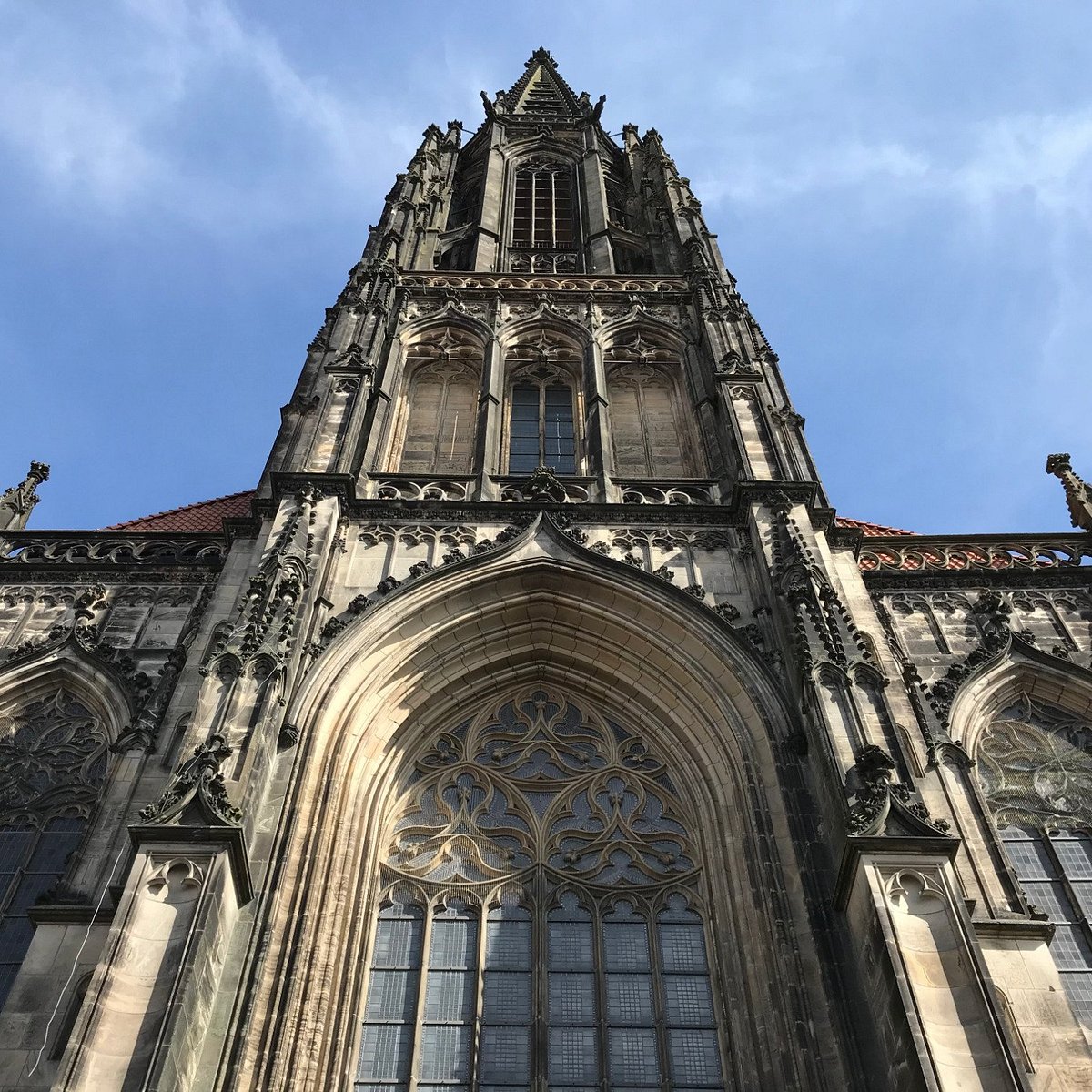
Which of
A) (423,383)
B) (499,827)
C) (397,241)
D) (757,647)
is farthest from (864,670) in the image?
(397,241)

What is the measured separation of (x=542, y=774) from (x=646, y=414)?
7362 mm

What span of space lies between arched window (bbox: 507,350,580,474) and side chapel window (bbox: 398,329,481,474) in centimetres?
61

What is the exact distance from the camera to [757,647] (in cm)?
1159

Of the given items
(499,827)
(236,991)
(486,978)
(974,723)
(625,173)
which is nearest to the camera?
(236,991)

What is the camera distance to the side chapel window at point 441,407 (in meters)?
16.1

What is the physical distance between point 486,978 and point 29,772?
16.4 ft

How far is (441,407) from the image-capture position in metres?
17.5

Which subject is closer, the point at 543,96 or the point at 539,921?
the point at 539,921

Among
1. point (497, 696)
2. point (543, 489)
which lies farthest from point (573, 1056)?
point (543, 489)

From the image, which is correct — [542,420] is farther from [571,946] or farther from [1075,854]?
[1075,854]

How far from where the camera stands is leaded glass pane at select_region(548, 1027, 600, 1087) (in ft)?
29.6

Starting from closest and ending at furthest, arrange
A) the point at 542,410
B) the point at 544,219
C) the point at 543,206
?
the point at 542,410 < the point at 544,219 < the point at 543,206

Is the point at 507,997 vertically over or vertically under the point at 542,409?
under

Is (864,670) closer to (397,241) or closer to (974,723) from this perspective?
(974,723)
